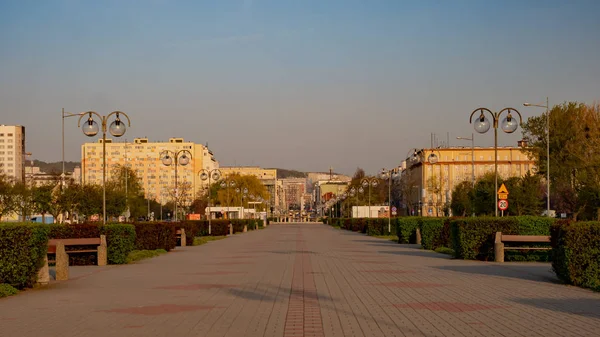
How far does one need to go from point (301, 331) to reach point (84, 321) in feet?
10.7

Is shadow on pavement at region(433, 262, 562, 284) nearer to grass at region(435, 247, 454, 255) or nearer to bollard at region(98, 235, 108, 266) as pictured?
grass at region(435, 247, 454, 255)

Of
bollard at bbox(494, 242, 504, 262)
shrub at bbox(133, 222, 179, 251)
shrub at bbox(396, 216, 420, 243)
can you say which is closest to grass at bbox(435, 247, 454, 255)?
bollard at bbox(494, 242, 504, 262)

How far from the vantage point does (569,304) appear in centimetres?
1297

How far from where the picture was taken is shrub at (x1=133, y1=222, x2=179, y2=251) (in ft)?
103

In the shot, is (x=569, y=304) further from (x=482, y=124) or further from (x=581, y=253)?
(x=482, y=124)

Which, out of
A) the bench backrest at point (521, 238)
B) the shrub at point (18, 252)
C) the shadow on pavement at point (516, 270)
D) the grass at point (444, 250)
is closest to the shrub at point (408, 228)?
the grass at point (444, 250)

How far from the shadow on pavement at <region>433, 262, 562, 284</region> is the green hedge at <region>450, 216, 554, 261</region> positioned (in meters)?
1.22

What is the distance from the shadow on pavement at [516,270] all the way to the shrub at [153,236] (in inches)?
544

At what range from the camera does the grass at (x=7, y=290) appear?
14.8 meters

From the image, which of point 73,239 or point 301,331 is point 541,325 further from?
point 73,239

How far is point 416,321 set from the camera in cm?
1100

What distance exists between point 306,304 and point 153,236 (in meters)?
19.5

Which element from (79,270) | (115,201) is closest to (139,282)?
(79,270)

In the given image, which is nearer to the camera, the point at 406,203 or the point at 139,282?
the point at 139,282
